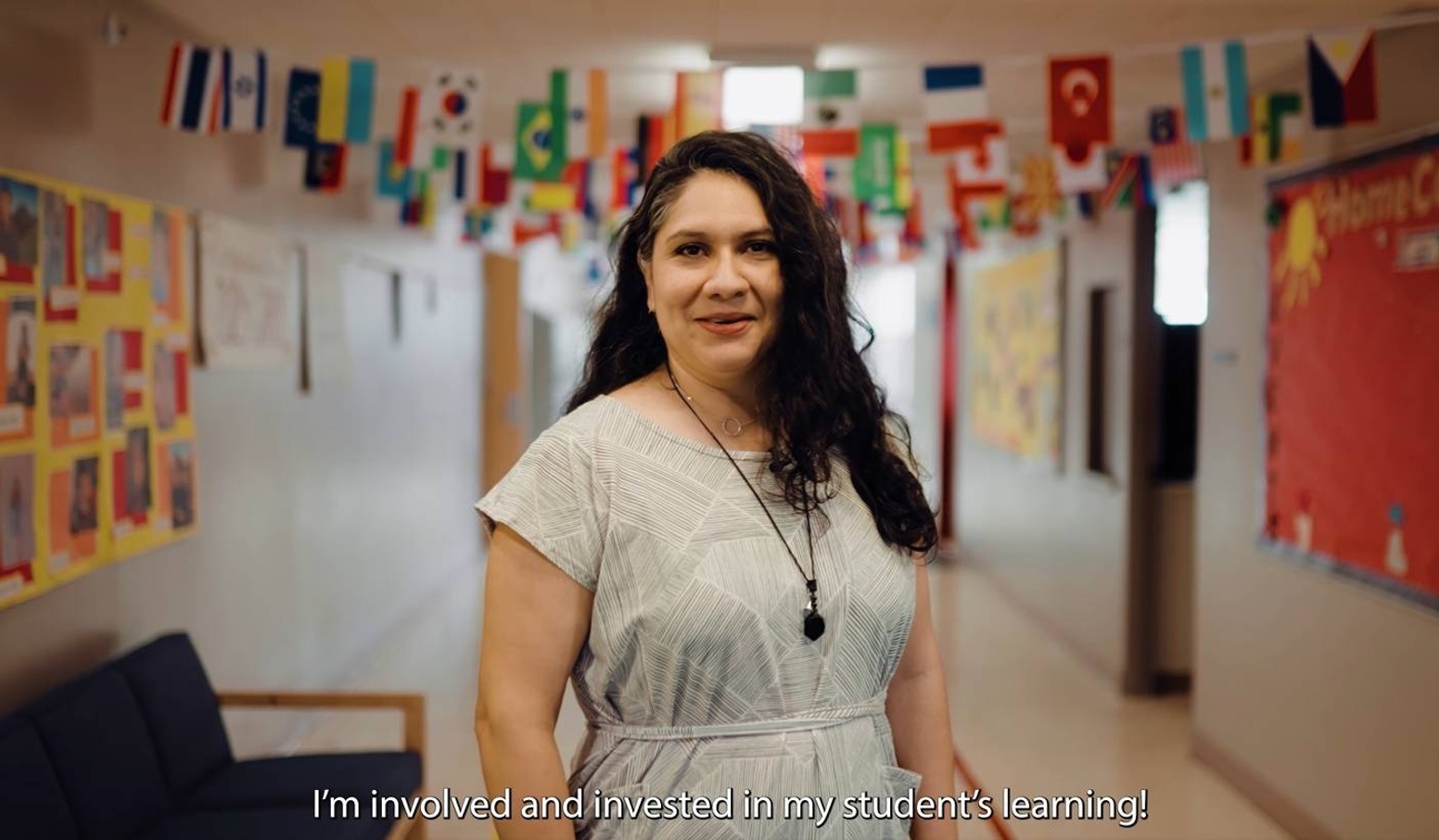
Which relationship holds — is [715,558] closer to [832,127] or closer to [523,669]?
[523,669]

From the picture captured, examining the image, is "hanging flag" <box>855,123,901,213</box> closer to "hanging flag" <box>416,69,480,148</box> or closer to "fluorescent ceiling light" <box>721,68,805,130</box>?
"fluorescent ceiling light" <box>721,68,805,130</box>

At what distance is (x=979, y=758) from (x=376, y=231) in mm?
3693

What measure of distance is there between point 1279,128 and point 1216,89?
1.96ft

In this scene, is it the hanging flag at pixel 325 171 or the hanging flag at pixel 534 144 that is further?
the hanging flag at pixel 325 171

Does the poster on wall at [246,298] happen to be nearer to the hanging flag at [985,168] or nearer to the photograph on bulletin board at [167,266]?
the photograph on bulletin board at [167,266]

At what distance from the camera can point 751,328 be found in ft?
4.41

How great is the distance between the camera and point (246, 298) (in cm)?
413

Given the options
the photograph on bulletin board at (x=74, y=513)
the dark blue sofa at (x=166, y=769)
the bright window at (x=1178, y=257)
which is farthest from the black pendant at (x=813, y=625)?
the bright window at (x=1178, y=257)

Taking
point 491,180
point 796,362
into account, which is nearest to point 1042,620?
point 491,180

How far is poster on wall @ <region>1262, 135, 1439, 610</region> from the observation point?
302 cm

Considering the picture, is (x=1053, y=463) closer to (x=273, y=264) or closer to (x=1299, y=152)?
(x=1299, y=152)

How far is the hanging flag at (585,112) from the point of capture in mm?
3643

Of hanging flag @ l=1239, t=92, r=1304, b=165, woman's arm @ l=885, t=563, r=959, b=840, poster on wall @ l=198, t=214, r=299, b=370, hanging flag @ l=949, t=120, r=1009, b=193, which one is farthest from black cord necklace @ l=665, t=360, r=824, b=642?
hanging flag @ l=949, t=120, r=1009, b=193

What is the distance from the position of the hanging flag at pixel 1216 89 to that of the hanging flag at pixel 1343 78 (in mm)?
189
